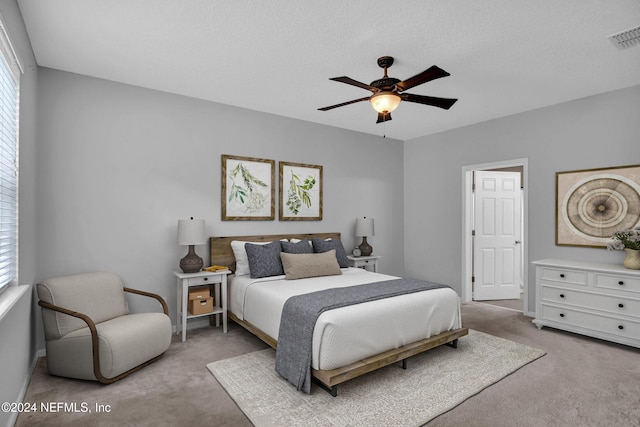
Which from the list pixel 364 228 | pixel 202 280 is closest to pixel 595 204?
pixel 364 228

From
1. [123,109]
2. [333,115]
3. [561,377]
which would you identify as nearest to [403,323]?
[561,377]

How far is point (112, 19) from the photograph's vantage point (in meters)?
2.40

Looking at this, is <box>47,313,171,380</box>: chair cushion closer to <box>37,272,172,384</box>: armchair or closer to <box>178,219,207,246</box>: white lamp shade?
<box>37,272,172,384</box>: armchair

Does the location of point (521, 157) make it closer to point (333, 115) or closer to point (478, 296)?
point (478, 296)

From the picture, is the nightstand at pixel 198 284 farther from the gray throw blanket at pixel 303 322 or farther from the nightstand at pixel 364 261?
the nightstand at pixel 364 261

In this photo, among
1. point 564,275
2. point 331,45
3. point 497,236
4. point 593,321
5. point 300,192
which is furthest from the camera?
point 497,236

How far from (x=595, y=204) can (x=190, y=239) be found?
4.51 metres

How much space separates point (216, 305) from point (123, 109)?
2328mm

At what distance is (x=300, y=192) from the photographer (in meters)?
4.79

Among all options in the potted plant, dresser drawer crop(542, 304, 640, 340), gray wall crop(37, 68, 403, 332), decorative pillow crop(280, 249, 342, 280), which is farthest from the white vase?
gray wall crop(37, 68, 403, 332)

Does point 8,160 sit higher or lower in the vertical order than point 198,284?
higher

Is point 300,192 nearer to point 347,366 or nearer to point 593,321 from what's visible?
point 347,366

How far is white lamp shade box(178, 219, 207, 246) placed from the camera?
11.6 ft

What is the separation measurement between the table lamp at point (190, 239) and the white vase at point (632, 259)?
4373 mm
